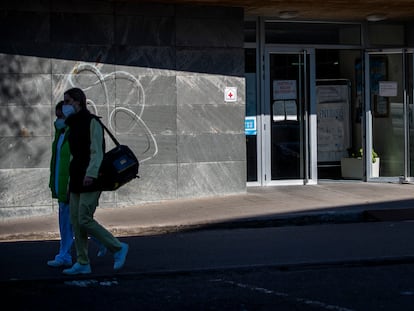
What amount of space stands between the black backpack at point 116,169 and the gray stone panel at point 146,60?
5.13 meters

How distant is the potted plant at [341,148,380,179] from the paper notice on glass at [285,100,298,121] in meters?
1.61

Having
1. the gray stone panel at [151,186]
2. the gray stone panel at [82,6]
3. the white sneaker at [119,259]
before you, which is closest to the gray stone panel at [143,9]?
the gray stone panel at [82,6]

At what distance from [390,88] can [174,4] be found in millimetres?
5029

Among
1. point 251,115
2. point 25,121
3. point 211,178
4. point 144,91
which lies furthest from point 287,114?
point 25,121

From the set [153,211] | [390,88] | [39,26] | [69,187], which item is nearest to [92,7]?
[39,26]

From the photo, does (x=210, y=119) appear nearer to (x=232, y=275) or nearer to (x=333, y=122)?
(x=333, y=122)

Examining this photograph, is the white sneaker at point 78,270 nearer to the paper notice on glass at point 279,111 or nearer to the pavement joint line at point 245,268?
the pavement joint line at point 245,268

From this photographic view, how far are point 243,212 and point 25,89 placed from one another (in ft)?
13.2

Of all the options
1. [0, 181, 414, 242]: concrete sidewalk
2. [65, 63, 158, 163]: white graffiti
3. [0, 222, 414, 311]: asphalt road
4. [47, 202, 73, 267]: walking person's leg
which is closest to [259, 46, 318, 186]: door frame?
[0, 181, 414, 242]: concrete sidewalk

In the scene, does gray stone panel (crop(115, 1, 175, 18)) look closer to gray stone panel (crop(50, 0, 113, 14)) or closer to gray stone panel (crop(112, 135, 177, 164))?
gray stone panel (crop(50, 0, 113, 14))

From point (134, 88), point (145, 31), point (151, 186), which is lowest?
point (151, 186)

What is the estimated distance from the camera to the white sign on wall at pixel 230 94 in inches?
525

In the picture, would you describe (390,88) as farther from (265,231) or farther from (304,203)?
(265,231)

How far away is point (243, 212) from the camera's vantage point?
11852 mm
